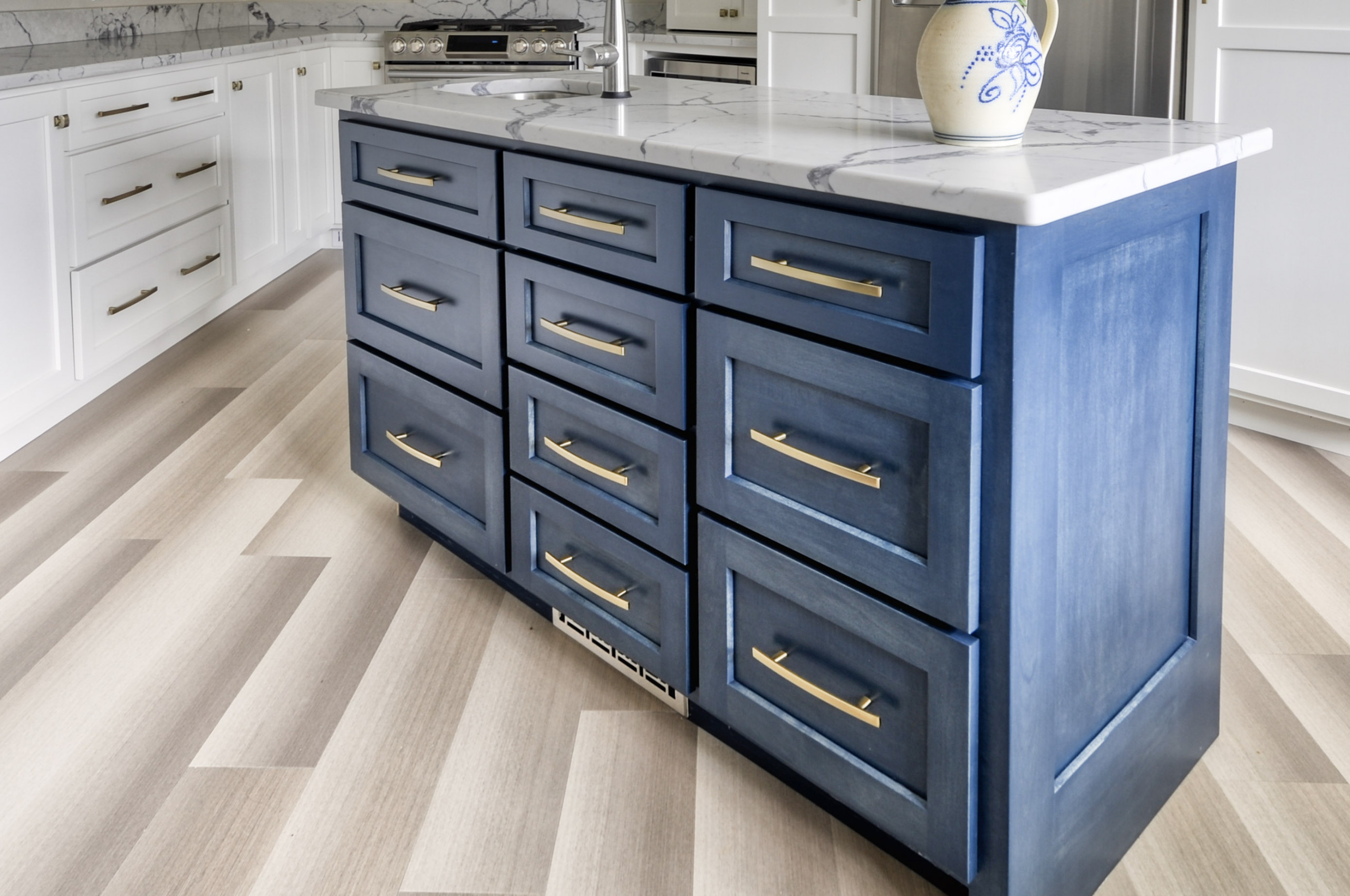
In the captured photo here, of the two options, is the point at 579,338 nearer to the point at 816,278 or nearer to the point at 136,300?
the point at 816,278

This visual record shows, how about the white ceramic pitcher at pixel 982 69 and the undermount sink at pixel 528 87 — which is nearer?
the white ceramic pitcher at pixel 982 69

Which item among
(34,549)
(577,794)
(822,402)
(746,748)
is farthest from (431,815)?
(34,549)

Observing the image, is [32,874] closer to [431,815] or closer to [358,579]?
[431,815]

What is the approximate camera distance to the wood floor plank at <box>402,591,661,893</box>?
1460 millimetres

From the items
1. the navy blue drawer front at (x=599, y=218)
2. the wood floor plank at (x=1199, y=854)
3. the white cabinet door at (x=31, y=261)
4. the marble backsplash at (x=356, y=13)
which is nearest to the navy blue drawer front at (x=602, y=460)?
the navy blue drawer front at (x=599, y=218)

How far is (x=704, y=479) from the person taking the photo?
1.52 metres

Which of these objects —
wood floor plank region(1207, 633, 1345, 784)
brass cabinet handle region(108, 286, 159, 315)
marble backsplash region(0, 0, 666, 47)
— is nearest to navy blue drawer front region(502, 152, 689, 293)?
wood floor plank region(1207, 633, 1345, 784)

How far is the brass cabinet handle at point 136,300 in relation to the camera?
327 cm

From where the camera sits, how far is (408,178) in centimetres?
204

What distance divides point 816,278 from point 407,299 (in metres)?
1.07

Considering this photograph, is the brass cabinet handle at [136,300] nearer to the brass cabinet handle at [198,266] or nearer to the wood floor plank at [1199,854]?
the brass cabinet handle at [198,266]

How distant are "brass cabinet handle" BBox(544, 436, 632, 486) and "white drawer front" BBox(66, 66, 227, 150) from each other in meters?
1.96

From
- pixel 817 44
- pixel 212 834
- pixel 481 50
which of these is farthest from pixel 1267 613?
pixel 481 50

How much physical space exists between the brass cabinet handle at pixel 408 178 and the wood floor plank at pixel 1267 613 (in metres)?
1.40
